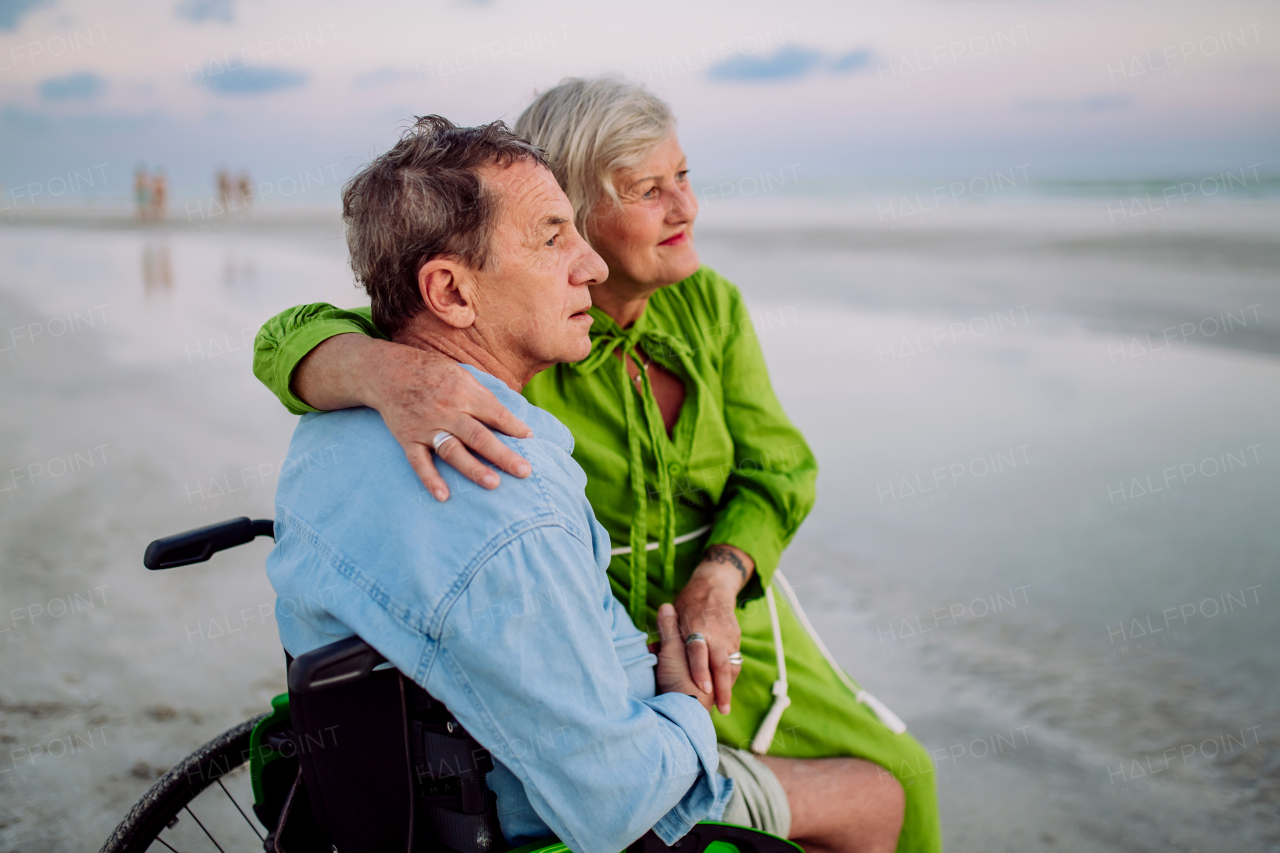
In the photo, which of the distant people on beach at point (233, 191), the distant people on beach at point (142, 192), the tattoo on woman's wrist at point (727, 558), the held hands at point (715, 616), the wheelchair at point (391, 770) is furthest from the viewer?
the distant people on beach at point (233, 191)

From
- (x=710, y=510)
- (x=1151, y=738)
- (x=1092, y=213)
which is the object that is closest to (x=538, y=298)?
(x=710, y=510)

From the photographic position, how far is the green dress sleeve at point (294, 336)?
1.35 meters

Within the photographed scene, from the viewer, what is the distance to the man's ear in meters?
1.23

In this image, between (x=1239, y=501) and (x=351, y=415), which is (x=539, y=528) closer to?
(x=351, y=415)

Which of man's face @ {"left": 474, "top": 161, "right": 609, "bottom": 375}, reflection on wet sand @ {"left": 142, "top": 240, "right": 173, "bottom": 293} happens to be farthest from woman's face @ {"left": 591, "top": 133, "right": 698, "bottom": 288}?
reflection on wet sand @ {"left": 142, "top": 240, "right": 173, "bottom": 293}

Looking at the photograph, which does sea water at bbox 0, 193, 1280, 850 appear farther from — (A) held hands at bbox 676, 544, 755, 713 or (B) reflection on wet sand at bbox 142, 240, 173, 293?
(B) reflection on wet sand at bbox 142, 240, 173, 293

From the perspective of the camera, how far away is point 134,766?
7.68 ft

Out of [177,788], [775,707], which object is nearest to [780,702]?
[775,707]

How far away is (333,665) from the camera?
3.25ft

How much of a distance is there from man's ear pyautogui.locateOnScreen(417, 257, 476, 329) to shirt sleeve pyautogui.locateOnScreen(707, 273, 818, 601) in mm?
757

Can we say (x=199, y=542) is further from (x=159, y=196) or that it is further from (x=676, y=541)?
(x=159, y=196)

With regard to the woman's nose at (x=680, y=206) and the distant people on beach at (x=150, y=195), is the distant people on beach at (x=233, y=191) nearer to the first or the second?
the distant people on beach at (x=150, y=195)

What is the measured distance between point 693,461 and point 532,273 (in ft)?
2.10

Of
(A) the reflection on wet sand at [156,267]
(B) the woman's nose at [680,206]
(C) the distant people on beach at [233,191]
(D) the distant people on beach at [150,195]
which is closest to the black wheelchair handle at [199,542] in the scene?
(B) the woman's nose at [680,206]
